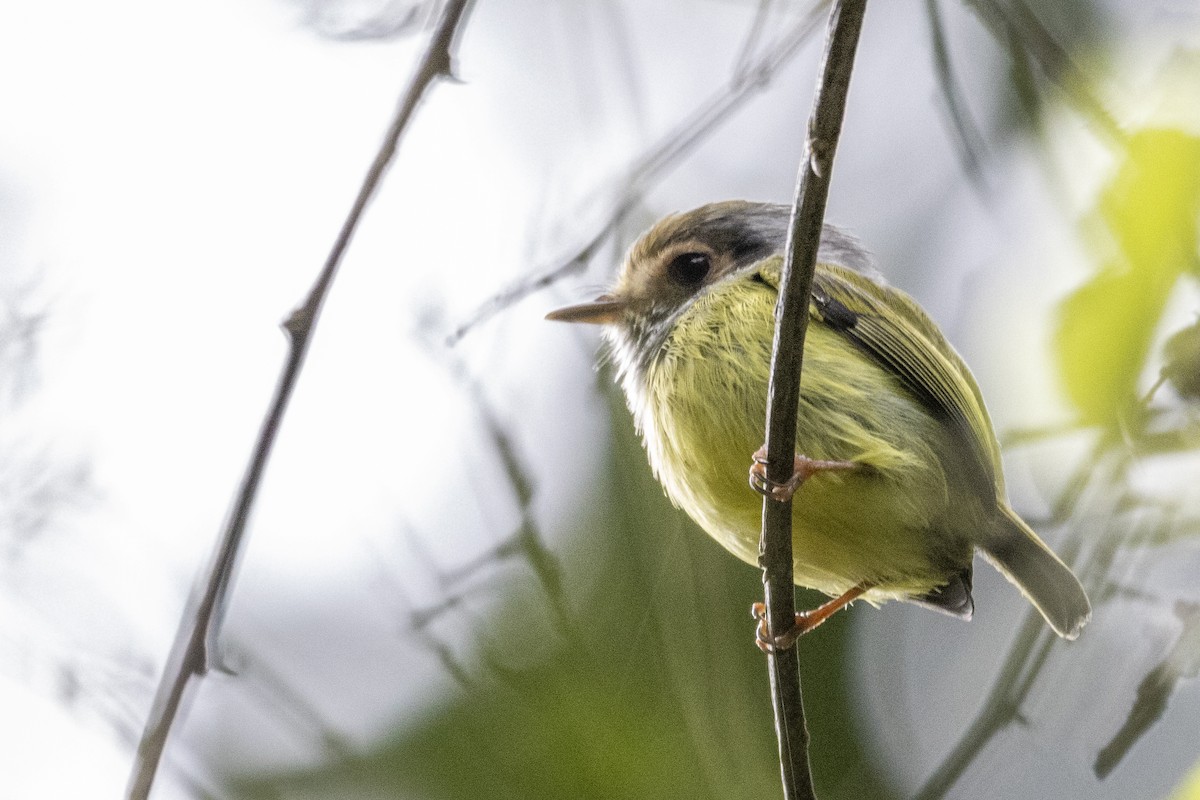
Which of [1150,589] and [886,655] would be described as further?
[886,655]

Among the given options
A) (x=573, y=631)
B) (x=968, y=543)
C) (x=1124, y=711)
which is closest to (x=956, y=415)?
(x=968, y=543)

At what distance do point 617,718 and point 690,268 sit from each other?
1191 millimetres

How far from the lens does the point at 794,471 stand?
218 centimetres

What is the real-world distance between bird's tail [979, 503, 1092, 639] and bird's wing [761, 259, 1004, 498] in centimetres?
8

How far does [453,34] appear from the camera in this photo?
7.50ft

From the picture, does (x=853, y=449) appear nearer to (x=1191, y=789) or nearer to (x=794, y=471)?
(x=794, y=471)

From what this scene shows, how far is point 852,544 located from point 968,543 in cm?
28

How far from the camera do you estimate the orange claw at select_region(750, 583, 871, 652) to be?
2.13m

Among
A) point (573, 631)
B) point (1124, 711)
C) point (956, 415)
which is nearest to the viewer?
point (1124, 711)

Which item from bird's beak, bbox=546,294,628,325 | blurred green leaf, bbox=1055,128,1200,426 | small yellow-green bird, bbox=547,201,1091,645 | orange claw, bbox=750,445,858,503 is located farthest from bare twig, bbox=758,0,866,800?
bird's beak, bbox=546,294,628,325

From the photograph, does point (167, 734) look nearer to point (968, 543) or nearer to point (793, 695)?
point (793, 695)

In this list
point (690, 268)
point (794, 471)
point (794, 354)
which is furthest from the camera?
point (690, 268)

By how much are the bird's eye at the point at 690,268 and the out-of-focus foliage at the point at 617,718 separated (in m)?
0.76

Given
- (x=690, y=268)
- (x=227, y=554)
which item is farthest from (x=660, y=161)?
(x=227, y=554)
